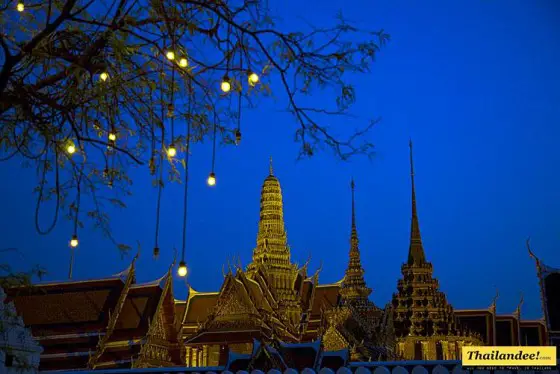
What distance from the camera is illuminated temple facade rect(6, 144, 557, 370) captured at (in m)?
21.6

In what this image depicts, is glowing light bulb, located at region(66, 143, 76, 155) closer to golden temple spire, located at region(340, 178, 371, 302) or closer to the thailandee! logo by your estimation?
the thailandee! logo

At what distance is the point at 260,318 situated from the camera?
2548 centimetres

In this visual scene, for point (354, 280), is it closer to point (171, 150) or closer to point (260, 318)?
point (260, 318)

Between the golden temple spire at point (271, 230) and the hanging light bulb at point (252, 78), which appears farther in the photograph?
the golden temple spire at point (271, 230)

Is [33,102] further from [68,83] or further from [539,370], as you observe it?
[539,370]

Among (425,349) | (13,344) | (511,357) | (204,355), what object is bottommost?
(13,344)

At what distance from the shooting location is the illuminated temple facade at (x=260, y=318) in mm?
21578

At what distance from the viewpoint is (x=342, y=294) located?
112 ft

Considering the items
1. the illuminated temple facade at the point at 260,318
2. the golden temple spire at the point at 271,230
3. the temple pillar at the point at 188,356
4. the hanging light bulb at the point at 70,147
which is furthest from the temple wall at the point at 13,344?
the golden temple spire at the point at 271,230

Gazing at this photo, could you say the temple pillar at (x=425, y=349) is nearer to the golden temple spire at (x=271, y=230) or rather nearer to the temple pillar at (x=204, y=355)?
the temple pillar at (x=204, y=355)

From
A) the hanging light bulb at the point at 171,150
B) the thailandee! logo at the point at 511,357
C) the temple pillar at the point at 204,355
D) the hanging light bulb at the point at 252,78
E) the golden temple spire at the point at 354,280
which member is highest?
the golden temple spire at the point at 354,280

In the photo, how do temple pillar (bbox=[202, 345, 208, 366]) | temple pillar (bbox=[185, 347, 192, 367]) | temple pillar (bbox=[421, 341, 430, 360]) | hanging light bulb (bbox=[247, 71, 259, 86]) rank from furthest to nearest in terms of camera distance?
temple pillar (bbox=[185, 347, 192, 367]) < temple pillar (bbox=[421, 341, 430, 360]) < temple pillar (bbox=[202, 345, 208, 366]) < hanging light bulb (bbox=[247, 71, 259, 86])

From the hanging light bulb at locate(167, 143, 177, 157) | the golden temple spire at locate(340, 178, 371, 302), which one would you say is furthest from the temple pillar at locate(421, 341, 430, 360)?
the hanging light bulb at locate(167, 143, 177, 157)

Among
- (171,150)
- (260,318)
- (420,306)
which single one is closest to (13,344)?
(171,150)
